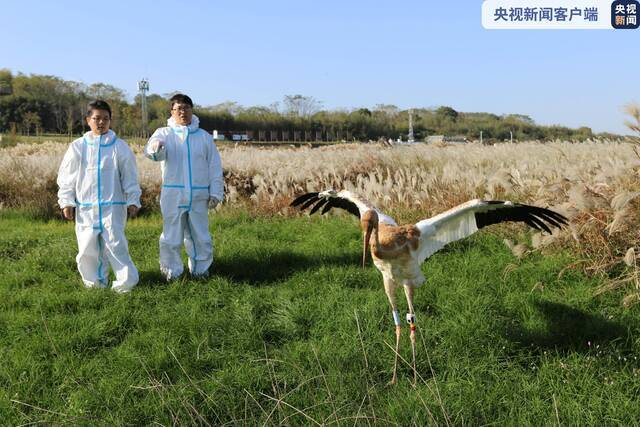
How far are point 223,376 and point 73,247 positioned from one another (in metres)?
4.17

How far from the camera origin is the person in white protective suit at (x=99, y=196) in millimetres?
5051

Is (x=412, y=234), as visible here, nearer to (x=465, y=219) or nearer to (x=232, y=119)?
(x=465, y=219)

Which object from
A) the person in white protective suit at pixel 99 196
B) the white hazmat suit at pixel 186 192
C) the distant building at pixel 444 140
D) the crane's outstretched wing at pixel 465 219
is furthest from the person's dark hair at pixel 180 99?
the distant building at pixel 444 140

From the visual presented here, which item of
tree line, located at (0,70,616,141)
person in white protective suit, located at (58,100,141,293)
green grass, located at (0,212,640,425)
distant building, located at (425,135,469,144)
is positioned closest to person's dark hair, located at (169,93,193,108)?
person in white protective suit, located at (58,100,141,293)

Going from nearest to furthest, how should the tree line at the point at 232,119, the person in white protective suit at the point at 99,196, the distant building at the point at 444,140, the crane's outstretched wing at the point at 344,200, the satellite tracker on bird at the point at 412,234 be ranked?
the satellite tracker on bird at the point at 412,234
the crane's outstretched wing at the point at 344,200
the person in white protective suit at the point at 99,196
the distant building at the point at 444,140
the tree line at the point at 232,119

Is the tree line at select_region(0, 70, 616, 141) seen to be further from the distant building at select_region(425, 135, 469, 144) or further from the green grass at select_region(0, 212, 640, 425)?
the green grass at select_region(0, 212, 640, 425)

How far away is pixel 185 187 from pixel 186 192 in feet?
0.19

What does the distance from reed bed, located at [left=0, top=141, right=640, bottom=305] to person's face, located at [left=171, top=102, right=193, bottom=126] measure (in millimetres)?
2696

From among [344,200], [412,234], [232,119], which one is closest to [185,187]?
[344,200]

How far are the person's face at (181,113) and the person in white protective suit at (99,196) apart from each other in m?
0.66

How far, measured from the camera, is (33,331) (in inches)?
159

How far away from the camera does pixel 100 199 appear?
16.6 ft

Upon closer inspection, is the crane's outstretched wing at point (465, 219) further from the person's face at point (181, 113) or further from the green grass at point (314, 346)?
the person's face at point (181, 113)

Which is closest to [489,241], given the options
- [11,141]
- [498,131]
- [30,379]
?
[30,379]
